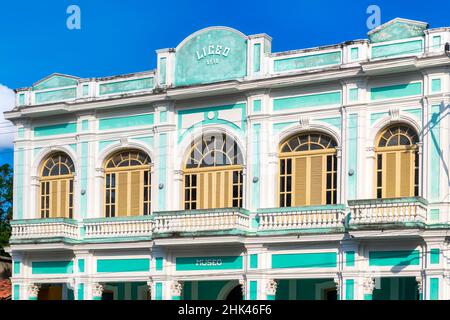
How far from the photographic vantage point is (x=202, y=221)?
2611cm

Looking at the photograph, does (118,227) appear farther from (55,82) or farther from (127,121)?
(55,82)

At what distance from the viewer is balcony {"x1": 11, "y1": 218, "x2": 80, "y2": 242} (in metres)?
28.5

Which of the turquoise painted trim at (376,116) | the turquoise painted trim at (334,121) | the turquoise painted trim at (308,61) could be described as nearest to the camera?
the turquoise painted trim at (376,116)

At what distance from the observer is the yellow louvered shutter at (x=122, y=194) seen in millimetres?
28641

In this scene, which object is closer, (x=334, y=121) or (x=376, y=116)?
(x=376, y=116)

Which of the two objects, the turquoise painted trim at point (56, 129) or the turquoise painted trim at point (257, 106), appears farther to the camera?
the turquoise painted trim at point (56, 129)

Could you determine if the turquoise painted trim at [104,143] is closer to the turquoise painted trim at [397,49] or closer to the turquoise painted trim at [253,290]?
the turquoise painted trim at [253,290]

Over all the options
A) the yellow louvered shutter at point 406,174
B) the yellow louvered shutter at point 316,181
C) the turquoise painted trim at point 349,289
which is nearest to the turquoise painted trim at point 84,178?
the yellow louvered shutter at point 316,181

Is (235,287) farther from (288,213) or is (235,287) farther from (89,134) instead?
(89,134)

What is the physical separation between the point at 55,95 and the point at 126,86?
270 cm

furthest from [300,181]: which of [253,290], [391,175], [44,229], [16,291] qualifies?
[16,291]

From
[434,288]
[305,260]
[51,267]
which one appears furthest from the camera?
[51,267]

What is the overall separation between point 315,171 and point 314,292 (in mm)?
3612

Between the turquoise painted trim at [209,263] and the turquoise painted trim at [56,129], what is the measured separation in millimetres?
5936
